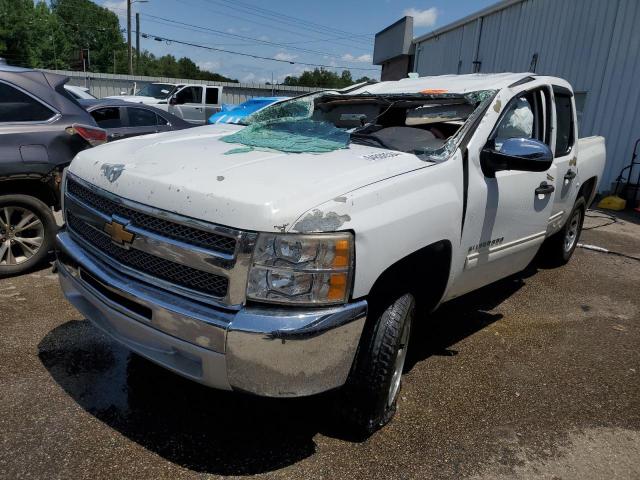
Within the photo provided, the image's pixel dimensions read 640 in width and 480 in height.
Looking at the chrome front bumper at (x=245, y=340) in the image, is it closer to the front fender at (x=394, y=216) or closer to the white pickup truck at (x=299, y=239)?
the white pickup truck at (x=299, y=239)

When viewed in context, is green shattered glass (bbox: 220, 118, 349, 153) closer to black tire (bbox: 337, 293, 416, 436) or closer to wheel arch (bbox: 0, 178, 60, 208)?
black tire (bbox: 337, 293, 416, 436)

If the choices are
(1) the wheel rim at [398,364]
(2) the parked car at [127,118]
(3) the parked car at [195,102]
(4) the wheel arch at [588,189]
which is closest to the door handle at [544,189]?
(1) the wheel rim at [398,364]

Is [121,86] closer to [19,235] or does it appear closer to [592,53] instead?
[592,53]

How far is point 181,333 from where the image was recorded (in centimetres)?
204

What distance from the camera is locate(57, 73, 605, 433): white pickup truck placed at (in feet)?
6.42

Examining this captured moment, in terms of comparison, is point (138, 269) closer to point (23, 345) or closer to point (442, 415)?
point (23, 345)

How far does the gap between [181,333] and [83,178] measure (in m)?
1.13

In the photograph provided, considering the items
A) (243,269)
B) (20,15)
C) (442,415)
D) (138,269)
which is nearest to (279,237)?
(243,269)

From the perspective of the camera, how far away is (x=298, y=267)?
1.95 m

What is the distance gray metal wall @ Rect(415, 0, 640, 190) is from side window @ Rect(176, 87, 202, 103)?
32.6ft

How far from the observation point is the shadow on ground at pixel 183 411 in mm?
2354

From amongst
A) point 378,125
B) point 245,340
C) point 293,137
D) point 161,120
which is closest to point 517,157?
point 378,125

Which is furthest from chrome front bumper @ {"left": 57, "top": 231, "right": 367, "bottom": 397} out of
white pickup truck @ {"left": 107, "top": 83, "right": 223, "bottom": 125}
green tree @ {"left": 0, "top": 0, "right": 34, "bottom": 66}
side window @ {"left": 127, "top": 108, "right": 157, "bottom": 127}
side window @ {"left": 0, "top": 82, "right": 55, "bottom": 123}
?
green tree @ {"left": 0, "top": 0, "right": 34, "bottom": 66}

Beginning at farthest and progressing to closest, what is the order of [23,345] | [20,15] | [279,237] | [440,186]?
[20,15] < [23,345] < [440,186] < [279,237]
